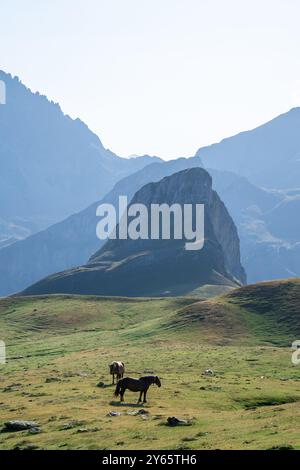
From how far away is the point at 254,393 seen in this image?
188 ft

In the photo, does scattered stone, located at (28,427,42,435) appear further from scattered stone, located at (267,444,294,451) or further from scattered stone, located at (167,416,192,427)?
scattered stone, located at (267,444,294,451)

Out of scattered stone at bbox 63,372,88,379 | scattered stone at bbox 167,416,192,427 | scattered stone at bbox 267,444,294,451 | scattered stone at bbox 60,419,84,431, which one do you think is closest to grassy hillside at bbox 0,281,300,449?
scattered stone at bbox 60,419,84,431

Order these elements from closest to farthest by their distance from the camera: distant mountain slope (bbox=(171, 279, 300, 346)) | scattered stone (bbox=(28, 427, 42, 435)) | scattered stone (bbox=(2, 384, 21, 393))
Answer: scattered stone (bbox=(28, 427, 42, 435))
scattered stone (bbox=(2, 384, 21, 393))
distant mountain slope (bbox=(171, 279, 300, 346))

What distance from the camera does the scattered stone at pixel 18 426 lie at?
42.0 m

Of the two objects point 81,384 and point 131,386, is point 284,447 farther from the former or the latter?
point 81,384

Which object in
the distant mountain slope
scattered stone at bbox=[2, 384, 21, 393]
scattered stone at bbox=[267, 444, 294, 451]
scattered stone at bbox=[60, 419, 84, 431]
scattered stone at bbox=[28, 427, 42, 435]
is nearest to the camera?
scattered stone at bbox=[267, 444, 294, 451]

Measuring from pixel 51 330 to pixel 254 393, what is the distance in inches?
4237

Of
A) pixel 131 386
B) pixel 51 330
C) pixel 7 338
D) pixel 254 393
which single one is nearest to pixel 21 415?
pixel 131 386

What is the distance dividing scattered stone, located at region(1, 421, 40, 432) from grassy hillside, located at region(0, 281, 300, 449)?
2.63 ft

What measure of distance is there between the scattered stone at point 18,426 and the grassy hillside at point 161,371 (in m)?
0.80

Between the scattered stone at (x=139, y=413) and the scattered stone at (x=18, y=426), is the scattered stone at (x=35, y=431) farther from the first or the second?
the scattered stone at (x=139, y=413)

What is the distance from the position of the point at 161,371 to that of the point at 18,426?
35.4m

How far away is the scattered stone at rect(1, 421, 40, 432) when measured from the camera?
1654 inches

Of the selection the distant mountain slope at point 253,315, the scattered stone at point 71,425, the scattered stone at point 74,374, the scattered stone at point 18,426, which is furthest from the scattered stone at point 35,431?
the distant mountain slope at point 253,315
